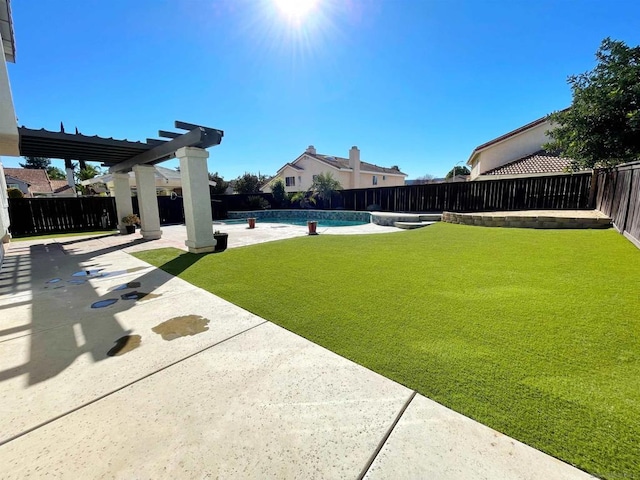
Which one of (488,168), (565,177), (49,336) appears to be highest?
(488,168)

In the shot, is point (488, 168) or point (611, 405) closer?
point (611, 405)

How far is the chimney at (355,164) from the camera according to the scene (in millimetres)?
28281

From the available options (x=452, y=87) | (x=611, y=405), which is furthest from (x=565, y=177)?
(x=611, y=405)

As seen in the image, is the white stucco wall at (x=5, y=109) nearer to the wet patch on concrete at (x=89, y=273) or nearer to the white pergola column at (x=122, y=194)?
the wet patch on concrete at (x=89, y=273)

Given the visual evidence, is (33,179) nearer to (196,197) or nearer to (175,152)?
(175,152)

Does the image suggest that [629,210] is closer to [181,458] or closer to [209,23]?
[181,458]

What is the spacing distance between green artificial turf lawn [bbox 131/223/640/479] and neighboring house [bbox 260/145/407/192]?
23020 millimetres

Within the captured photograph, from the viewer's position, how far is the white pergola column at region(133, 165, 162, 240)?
10.2 meters

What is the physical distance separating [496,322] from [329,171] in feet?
86.3

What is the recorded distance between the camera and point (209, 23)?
26.5ft

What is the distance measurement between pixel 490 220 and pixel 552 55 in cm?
795

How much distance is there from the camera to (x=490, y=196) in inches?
559

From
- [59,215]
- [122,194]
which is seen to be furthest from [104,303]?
[59,215]

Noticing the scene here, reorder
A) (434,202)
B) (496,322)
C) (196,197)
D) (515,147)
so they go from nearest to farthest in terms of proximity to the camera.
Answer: (496,322), (196,197), (434,202), (515,147)
